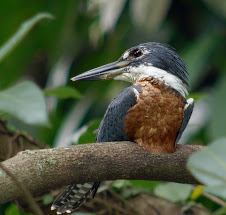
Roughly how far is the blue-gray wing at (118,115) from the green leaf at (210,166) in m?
1.12

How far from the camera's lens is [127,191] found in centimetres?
273

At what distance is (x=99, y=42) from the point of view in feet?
20.0

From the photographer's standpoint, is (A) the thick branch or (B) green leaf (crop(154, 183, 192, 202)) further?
(B) green leaf (crop(154, 183, 192, 202))

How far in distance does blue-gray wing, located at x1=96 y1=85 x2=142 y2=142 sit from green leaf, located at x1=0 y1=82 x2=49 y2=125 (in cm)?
75

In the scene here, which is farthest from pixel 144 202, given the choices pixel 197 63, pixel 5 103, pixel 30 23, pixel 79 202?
pixel 197 63

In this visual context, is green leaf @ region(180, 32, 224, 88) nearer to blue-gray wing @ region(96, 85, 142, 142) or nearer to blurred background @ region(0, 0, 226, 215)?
blurred background @ region(0, 0, 226, 215)

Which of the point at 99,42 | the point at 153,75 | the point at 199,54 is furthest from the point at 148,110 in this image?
the point at 99,42

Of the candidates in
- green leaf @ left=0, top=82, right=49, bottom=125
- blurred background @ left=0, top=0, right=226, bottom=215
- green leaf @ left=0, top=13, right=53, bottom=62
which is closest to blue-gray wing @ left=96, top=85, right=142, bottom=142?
green leaf @ left=0, top=13, right=53, bottom=62

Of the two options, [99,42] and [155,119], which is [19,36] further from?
[99,42]

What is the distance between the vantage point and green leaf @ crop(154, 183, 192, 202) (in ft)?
8.63

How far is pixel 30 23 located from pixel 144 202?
107 centimetres

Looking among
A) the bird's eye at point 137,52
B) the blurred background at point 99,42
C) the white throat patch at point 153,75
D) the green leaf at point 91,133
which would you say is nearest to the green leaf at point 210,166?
the white throat patch at point 153,75

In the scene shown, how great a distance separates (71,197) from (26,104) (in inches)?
38.1

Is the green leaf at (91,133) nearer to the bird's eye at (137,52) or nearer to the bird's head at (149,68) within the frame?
the bird's head at (149,68)
